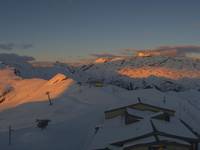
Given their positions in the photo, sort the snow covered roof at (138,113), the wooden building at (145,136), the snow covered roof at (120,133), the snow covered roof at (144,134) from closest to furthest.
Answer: the wooden building at (145,136)
the snow covered roof at (144,134)
the snow covered roof at (120,133)
the snow covered roof at (138,113)

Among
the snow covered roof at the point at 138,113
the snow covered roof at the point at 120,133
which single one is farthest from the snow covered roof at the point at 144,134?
the snow covered roof at the point at 138,113

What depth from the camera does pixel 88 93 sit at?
273ft

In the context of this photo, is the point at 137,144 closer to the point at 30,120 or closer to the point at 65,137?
the point at 65,137

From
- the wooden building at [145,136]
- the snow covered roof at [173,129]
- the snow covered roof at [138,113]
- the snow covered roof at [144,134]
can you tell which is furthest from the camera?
the snow covered roof at [138,113]

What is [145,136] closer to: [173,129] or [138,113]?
[173,129]

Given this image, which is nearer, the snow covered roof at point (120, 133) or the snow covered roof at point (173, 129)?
the snow covered roof at point (120, 133)

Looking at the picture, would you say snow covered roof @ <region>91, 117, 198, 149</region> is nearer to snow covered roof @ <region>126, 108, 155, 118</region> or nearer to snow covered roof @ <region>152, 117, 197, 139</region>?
snow covered roof @ <region>152, 117, 197, 139</region>

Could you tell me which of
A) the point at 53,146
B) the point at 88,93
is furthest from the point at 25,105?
the point at 53,146

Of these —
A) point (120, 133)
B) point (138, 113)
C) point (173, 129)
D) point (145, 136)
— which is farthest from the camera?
point (138, 113)

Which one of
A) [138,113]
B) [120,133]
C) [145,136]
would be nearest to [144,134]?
[145,136]

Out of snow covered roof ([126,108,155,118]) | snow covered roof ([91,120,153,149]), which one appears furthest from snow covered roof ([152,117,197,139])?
snow covered roof ([126,108,155,118])

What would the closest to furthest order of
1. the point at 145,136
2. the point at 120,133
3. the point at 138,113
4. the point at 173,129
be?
the point at 145,136 < the point at 173,129 < the point at 120,133 < the point at 138,113

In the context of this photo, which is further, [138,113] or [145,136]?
[138,113]

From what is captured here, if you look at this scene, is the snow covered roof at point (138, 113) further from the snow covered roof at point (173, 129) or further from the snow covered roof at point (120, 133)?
the snow covered roof at point (173, 129)
